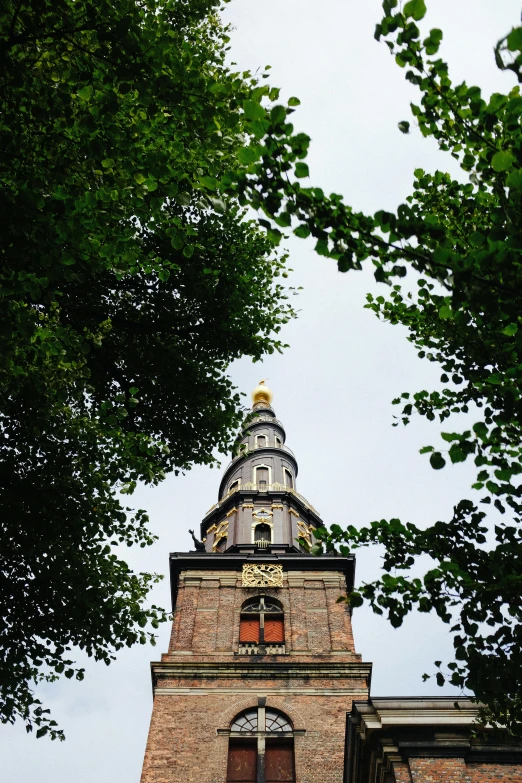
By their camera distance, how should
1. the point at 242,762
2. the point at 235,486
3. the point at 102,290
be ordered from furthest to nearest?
the point at 235,486 → the point at 242,762 → the point at 102,290

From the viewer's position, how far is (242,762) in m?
18.3

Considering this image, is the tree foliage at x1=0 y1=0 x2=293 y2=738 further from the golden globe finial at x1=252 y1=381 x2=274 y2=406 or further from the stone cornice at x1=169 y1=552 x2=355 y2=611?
the golden globe finial at x1=252 y1=381 x2=274 y2=406

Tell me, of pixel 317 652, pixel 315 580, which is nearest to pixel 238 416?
pixel 317 652

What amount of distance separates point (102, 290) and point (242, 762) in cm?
1322

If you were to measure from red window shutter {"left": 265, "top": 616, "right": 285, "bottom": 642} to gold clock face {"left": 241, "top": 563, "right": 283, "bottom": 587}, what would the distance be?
4.92ft

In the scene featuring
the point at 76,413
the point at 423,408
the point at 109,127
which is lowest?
the point at 423,408

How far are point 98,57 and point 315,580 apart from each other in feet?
69.6

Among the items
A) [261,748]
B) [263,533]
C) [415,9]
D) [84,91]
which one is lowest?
[261,748]

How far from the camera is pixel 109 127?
7113 mm

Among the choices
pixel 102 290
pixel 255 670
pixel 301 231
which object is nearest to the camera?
pixel 301 231

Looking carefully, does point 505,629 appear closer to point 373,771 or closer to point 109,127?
point 109,127

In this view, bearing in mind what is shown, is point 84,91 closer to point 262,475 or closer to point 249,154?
point 249,154

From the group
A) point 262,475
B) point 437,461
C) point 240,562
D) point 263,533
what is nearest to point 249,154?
point 437,461

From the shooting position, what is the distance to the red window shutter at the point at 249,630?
2258cm
